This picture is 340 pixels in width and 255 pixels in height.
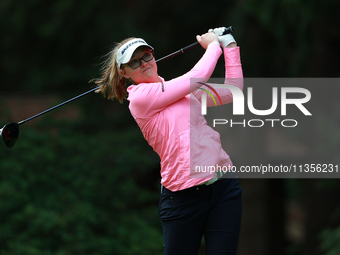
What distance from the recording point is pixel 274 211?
597cm

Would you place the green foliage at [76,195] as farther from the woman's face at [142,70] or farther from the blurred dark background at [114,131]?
the woman's face at [142,70]

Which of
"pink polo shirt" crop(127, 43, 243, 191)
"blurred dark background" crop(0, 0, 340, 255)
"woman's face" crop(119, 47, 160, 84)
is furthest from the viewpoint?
"blurred dark background" crop(0, 0, 340, 255)

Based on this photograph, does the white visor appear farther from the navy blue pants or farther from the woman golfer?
the navy blue pants

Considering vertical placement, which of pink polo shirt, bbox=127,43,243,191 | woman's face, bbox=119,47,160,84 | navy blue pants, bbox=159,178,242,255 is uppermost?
woman's face, bbox=119,47,160,84

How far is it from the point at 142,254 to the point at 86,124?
6.23 ft

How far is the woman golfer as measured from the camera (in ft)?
6.34

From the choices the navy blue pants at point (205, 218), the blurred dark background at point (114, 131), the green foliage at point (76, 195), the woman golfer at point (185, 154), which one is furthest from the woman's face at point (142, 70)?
the green foliage at point (76, 195)

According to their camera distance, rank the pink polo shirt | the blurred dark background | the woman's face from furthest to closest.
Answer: the blurred dark background
the woman's face
the pink polo shirt

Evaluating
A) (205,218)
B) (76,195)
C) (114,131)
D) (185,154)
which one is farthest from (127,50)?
(114,131)

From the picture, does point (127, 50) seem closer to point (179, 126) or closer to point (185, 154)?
point (179, 126)

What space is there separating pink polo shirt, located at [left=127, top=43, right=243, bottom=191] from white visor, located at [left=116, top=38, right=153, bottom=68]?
0.13m

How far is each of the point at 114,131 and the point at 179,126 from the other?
4.01 m

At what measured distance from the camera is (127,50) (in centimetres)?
200

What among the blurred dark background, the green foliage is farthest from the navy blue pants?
the green foliage
